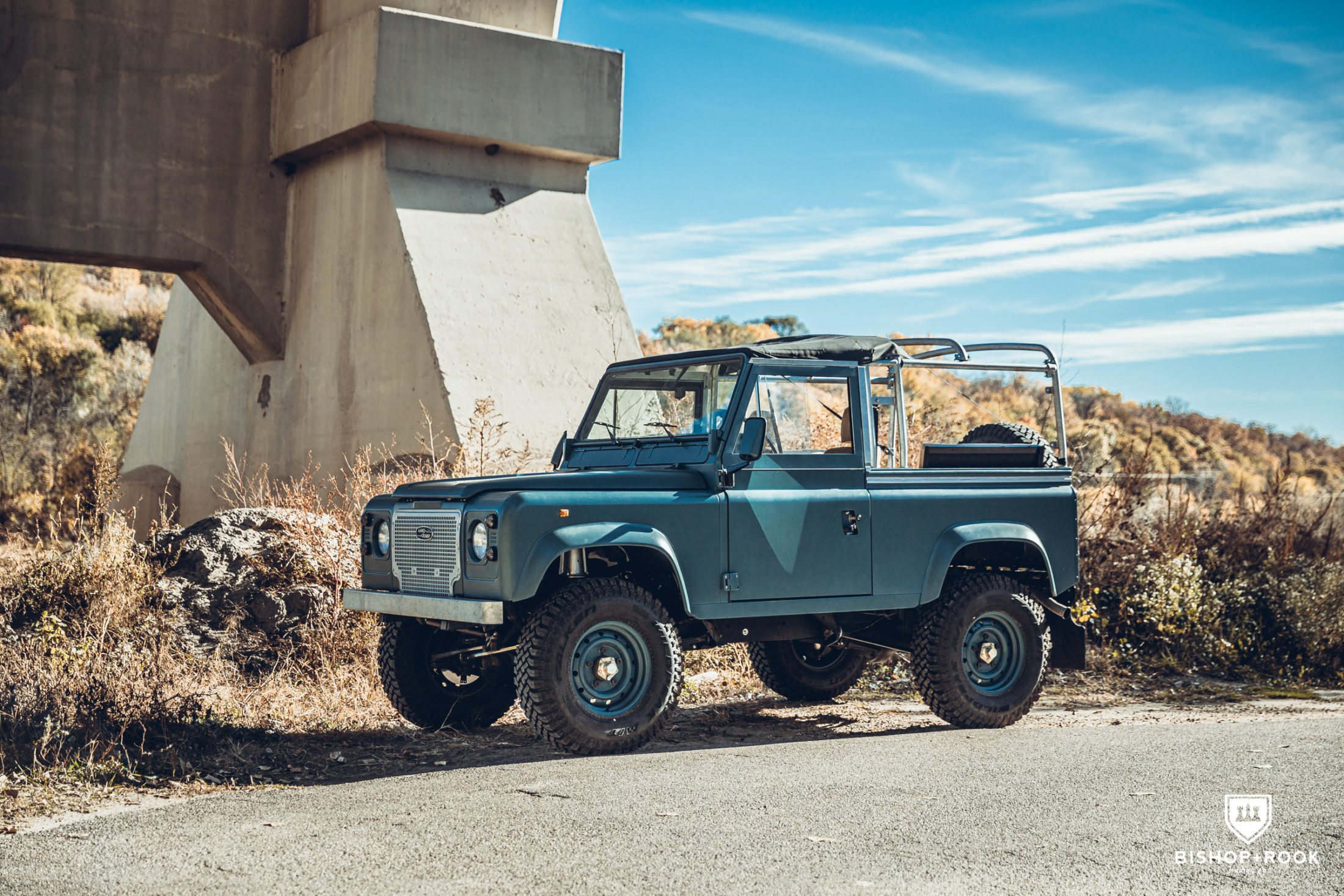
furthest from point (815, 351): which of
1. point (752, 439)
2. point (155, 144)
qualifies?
point (155, 144)

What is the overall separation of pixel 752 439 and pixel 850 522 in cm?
→ 93

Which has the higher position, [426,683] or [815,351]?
[815,351]

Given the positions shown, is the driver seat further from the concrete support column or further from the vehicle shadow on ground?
the concrete support column

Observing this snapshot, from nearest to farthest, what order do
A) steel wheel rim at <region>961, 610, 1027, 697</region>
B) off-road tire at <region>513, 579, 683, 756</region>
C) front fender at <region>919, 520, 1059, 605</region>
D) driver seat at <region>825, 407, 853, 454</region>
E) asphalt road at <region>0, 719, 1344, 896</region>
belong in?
asphalt road at <region>0, 719, 1344, 896</region> < off-road tire at <region>513, 579, 683, 756</region> < driver seat at <region>825, 407, 853, 454</region> < front fender at <region>919, 520, 1059, 605</region> < steel wheel rim at <region>961, 610, 1027, 697</region>

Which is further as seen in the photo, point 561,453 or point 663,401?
point 561,453

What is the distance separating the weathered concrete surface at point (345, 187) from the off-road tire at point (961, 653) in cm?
614

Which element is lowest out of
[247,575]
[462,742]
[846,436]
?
[462,742]

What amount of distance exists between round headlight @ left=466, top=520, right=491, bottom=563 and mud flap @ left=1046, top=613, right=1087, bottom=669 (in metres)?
4.23

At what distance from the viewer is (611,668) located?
723 centimetres

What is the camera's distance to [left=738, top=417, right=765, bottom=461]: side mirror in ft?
24.8

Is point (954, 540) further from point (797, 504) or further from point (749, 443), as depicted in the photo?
point (749, 443)

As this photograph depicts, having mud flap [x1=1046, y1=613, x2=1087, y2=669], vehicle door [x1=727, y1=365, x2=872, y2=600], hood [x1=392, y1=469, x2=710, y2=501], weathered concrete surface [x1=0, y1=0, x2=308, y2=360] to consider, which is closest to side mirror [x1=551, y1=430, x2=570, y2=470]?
hood [x1=392, y1=469, x2=710, y2=501]

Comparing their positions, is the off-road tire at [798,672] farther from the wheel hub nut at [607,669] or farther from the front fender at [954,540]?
the wheel hub nut at [607,669]

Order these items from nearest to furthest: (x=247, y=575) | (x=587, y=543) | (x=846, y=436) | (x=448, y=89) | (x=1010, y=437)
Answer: (x=587, y=543) → (x=846, y=436) → (x=1010, y=437) → (x=247, y=575) → (x=448, y=89)
